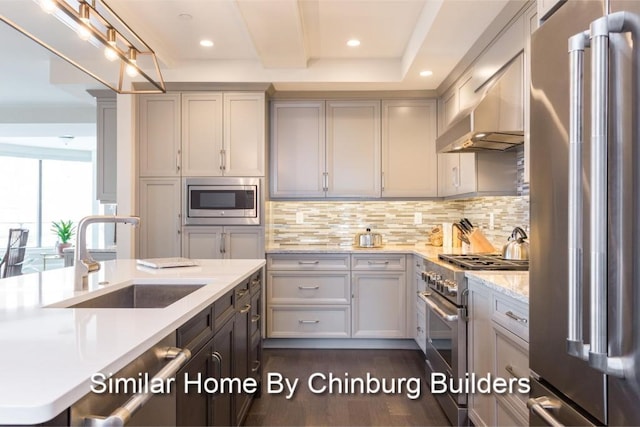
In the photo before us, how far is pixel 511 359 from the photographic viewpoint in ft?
5.44

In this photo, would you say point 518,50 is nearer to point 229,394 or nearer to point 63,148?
point 229,394

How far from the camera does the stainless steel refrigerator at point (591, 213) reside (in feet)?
2.46

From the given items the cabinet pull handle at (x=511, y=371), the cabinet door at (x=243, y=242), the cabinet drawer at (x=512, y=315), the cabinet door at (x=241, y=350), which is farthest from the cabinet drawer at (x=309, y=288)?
the cabinet pull handle at (x=511, y=371)

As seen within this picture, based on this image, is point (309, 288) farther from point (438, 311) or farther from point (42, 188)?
point (42, 188)

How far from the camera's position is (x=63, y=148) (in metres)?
Answer: 7.75

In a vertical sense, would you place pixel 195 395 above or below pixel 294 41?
below

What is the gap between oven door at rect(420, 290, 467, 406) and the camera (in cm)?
215

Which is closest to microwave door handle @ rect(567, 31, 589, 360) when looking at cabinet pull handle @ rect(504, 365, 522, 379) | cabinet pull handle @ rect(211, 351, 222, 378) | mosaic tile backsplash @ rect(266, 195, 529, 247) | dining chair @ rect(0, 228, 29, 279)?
cabinet pull handle @ rect(504, 365, 522, 379)

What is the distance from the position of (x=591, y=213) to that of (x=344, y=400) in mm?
2242

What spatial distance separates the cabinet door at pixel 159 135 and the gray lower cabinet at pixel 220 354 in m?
1.76

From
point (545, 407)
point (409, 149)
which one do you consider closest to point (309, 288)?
point (409, 149)

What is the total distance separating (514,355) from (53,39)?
395cm

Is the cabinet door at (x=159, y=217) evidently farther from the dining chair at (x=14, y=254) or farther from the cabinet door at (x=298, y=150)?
the dining chair at (x=14, y=254)

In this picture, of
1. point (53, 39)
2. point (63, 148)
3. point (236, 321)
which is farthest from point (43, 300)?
point (63, 148)
